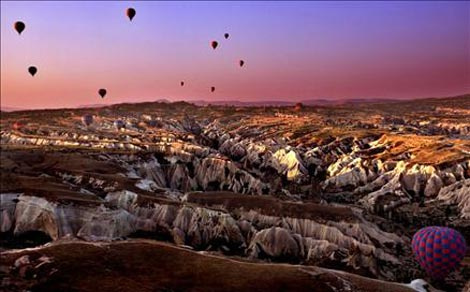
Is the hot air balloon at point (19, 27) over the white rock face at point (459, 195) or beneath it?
over

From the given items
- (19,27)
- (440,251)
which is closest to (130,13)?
(19,27)

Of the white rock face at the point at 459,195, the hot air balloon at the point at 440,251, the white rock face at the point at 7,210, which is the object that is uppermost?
the white rock face at the point at 7,210

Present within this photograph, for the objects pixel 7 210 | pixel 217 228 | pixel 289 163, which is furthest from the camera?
pixel 289 163

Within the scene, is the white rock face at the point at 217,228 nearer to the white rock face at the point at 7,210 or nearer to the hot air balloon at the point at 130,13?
the white rock face at the point at 7,210

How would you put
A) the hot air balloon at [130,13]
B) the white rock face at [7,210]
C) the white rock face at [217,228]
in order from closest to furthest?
the white rock face at [217,228] < the white rock face at [7,210] < the hot air balloon at [130,13]

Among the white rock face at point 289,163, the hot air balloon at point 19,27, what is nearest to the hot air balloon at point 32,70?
the hot air balloon at point 19,27

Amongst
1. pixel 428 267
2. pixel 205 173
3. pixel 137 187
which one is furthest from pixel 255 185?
pixel 428 267

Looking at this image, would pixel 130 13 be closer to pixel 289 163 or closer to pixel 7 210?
pixel 7 210

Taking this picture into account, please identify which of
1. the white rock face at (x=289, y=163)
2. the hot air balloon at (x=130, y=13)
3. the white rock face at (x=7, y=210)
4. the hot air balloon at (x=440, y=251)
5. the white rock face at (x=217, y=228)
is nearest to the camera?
the hot air balloon at (x=440, y=251)

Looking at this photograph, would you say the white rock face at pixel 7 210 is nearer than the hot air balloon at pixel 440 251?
No
